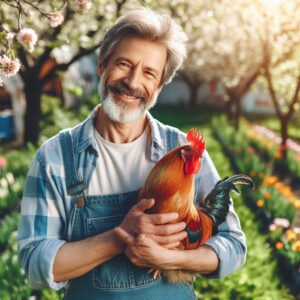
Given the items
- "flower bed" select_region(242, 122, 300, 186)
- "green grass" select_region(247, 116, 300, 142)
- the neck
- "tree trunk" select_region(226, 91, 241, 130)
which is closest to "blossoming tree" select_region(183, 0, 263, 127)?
"tree trunk" select_region(226, 91, 241, 130)

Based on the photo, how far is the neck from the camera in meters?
1.70

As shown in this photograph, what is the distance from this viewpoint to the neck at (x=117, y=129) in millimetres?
1695

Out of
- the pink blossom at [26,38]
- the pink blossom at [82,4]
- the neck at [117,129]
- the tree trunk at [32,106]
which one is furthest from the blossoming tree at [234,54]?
the neck at [117,129]

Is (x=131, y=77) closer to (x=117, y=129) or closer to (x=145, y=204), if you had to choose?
(x=117, y=129)

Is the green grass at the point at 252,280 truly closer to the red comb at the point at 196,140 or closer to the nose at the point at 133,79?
the red comb at the point at 196,140

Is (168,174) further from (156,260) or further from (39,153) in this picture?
(39,153)

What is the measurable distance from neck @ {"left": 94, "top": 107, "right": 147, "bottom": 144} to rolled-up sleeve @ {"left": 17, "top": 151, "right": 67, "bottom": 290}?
283mm

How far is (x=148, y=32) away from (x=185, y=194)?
0.62 meters

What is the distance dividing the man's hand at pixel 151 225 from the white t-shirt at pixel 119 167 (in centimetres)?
18

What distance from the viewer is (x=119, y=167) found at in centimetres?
166

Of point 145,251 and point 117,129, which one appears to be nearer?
point 145,251

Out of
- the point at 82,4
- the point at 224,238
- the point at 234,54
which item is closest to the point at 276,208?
the point at 82,4

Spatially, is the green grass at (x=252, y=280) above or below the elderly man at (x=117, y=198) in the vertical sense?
below

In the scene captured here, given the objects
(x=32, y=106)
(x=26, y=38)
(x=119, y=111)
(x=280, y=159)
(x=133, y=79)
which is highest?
(x=26, y=38)
